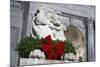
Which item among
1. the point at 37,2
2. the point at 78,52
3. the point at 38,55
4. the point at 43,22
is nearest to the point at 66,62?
the point at 78,52

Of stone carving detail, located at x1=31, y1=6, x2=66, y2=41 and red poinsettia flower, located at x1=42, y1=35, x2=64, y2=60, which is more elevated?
stone carving detail, located at x1=31, y1=6, x2=66, y2=41

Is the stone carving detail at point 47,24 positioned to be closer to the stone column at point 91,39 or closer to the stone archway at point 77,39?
the stone archway at point 77,39

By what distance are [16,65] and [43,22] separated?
0.53 m

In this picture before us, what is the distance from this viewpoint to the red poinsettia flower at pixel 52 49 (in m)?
2.30

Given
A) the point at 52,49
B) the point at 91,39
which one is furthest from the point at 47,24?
the point at 91,39

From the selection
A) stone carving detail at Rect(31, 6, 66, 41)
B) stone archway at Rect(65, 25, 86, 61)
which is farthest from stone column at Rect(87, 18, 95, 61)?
stone carving detail at Rect(31, 6, 66, 41)

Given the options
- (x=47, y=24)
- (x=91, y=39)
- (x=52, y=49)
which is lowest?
(x=52, y=49)

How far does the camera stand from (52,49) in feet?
7.64

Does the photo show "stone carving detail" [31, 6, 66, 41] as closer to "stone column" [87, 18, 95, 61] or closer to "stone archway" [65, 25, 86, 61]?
"stone archway" [65, 25, 86, 61]

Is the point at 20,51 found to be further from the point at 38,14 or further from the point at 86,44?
the point at 86,44

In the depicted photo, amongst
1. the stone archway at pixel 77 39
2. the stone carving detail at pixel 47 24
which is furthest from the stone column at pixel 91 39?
the stone carving detail at pixel 47 24

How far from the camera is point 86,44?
2.54m

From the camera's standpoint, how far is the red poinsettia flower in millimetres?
2299

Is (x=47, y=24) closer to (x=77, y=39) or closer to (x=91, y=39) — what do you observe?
(x=77, y=39)
